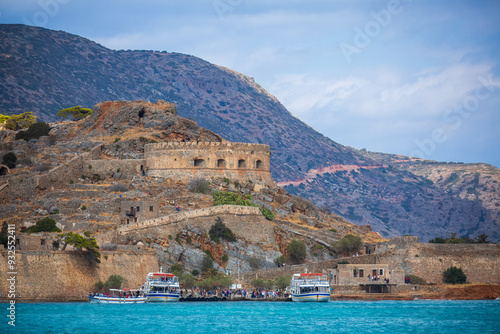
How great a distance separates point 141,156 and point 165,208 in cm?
1309

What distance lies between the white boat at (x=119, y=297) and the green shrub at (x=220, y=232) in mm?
9174

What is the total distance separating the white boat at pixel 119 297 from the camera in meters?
65.9

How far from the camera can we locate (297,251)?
255 feet

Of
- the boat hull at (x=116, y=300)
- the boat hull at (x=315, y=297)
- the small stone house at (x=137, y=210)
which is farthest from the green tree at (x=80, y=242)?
the boat hull at (x=315, y=297)

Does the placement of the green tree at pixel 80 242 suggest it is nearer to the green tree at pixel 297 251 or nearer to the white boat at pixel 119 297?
the white boat at pixel 119 297

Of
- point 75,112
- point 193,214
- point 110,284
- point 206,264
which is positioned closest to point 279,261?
point 206,264

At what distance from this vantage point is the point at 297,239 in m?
80.4

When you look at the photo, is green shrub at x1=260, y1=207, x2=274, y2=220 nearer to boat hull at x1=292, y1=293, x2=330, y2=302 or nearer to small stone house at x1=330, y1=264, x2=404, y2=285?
small stone house at x1=330, y1=264, x2=404, y2=285

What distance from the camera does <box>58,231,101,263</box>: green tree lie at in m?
66.2

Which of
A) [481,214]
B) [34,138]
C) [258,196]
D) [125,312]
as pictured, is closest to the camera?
[125,312]

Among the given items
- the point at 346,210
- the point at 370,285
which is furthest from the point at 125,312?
the point at 346,210

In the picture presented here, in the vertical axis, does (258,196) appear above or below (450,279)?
above

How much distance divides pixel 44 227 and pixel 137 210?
26.4 ft

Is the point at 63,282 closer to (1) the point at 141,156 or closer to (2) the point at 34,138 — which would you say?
(1) the point at 141,156
